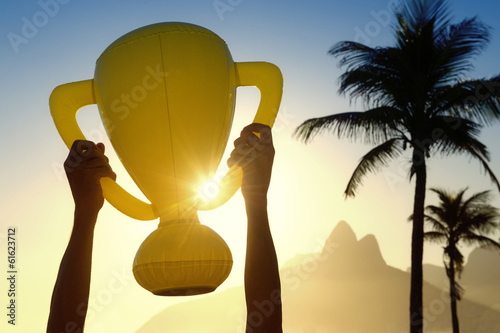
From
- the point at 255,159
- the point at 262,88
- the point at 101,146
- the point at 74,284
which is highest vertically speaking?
the point at 262,88

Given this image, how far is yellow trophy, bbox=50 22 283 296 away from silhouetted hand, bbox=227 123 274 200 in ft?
0.85

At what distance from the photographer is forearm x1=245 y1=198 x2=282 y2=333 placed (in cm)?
310

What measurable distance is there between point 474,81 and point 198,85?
9.29 metres

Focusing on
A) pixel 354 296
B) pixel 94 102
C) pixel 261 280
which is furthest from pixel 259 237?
pixel 354 296

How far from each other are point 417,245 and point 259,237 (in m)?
9.18

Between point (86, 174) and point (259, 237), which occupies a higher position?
point (86, 174)

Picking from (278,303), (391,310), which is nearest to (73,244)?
(278,303)

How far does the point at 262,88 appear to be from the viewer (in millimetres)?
4148

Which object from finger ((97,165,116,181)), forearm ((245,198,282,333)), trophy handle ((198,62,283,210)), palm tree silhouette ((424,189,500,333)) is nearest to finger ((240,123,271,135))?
trophy handle ((198,62,283,210))

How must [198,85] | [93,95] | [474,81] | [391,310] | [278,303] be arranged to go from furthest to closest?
[391,310] < [474,81] < [93,95] < [198,85] < [278,303]

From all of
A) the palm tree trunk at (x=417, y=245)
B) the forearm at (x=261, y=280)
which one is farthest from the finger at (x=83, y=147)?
the palm tree trunk at (x=417, y=245)

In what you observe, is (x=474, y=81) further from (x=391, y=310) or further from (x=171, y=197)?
(x=391, y=310)

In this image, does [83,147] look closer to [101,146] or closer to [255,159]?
[101,146]

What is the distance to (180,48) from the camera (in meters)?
3.89
